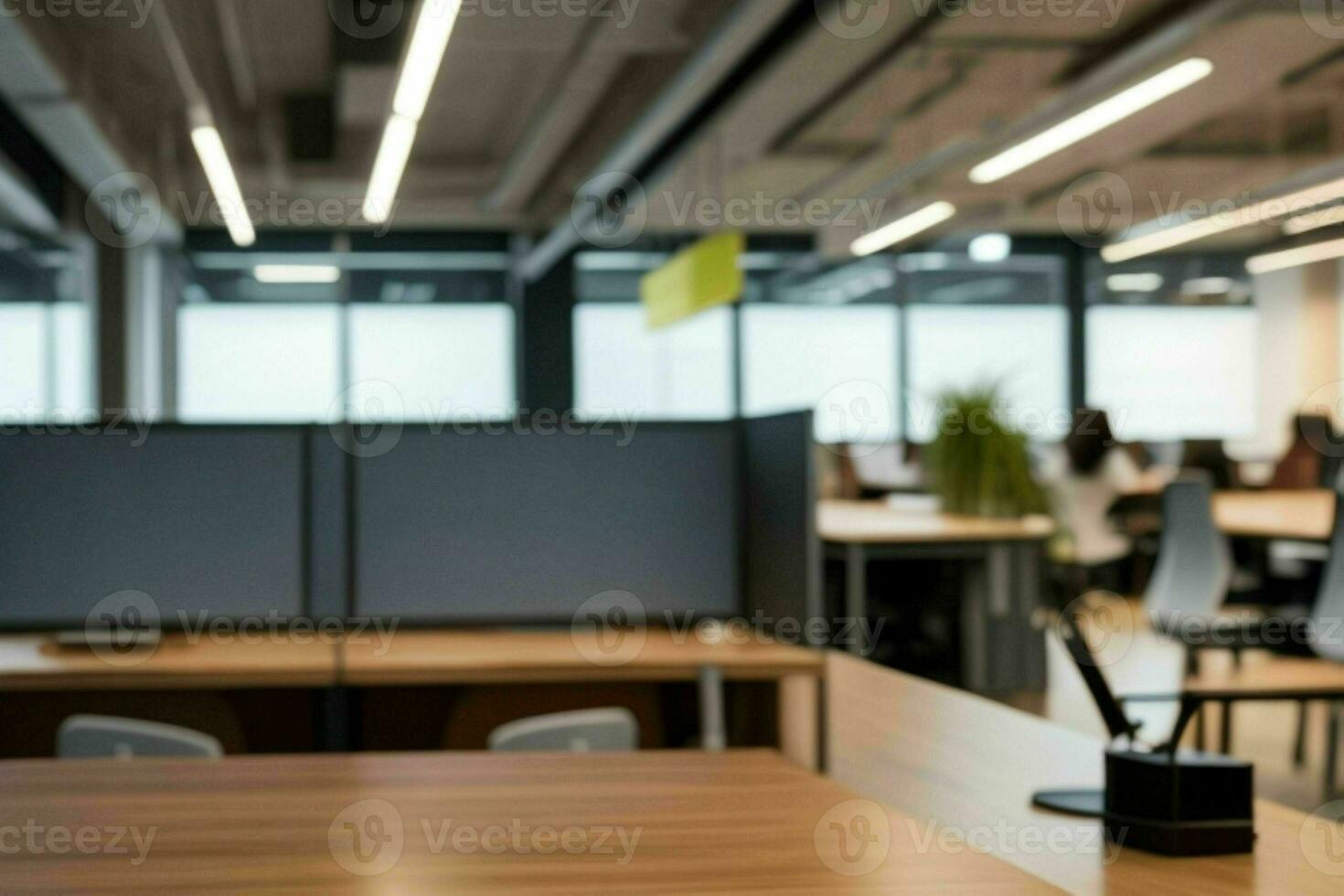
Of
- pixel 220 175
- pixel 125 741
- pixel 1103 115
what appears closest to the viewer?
pixel 125 741

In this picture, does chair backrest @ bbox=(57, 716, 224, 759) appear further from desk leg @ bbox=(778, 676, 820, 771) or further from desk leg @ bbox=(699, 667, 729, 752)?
desk leg @ bbox=(778, 676, 820, 771)

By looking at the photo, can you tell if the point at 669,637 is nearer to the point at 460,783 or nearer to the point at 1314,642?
the point at 460,783

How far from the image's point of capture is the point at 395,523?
283 centimetres

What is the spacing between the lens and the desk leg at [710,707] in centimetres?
245

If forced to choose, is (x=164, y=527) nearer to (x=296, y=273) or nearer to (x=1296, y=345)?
(x=296, y=273)

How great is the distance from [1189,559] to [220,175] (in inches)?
186

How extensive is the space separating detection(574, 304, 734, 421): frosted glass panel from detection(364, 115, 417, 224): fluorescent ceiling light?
322 centimetres

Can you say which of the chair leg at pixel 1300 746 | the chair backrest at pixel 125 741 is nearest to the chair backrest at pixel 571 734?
the chair backrest at pixel 125 741

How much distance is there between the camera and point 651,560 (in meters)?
2.89

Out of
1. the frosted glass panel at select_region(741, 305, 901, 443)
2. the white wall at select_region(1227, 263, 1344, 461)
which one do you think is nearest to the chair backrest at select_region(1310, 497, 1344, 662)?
the frosted glass panel at select_region(741, 305, 901, 443)

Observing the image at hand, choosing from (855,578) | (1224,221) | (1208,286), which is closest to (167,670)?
(855,578)

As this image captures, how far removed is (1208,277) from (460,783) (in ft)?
36.0

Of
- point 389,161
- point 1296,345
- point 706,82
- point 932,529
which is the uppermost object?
point 706,82

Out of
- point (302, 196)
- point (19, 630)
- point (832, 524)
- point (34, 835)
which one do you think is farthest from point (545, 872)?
point (302, 196)
